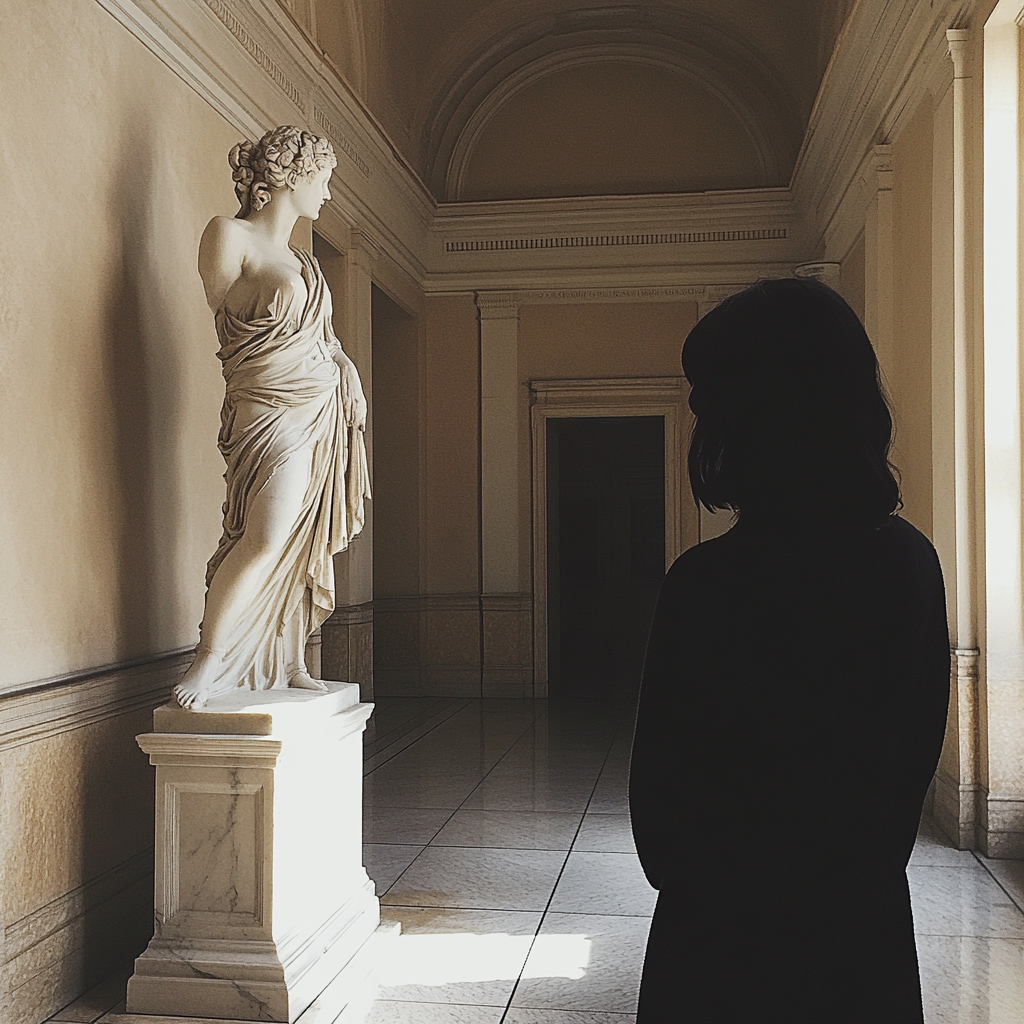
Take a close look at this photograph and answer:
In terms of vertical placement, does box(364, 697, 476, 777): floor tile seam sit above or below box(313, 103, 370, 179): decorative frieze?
below

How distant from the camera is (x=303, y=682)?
172 inches

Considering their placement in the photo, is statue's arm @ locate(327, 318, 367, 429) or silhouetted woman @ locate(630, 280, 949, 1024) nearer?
silhouetted woman @ locate(630, 280, 949, 1024)

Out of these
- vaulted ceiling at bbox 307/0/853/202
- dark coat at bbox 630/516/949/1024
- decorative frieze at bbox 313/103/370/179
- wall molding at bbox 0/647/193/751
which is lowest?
wall molding at bbox 0/647/193/751

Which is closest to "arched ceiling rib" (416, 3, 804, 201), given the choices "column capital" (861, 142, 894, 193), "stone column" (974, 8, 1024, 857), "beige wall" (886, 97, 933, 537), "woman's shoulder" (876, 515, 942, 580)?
"column capital" (861, 142, 894, 193)

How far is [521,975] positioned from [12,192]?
10.9ft

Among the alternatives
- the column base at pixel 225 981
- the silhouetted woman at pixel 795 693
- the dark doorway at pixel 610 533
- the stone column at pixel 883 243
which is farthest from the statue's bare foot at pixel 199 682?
the dark doorway at pixel 610 533

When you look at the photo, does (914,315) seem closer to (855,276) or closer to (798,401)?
(855,276)

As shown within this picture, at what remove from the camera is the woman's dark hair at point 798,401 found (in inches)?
51.6

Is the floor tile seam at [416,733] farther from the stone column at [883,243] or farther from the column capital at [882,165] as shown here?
the column capital at [882,165]

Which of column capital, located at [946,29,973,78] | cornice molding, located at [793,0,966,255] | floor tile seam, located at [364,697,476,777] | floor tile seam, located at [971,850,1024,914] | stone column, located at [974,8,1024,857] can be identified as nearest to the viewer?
floor tile seam, located at [971,850,1024,914]

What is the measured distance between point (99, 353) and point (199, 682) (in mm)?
1431

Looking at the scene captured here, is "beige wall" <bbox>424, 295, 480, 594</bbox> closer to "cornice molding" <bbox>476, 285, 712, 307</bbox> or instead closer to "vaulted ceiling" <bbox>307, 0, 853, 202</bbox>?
"cornice molding" <bbox>476, 285, 712, 307</bbox>

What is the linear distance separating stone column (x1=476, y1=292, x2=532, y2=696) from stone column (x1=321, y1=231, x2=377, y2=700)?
2375 mm

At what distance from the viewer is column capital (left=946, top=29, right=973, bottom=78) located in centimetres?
556
